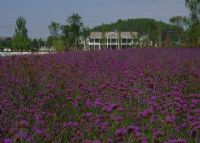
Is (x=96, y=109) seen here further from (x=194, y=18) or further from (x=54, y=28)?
(x=54, y=28)

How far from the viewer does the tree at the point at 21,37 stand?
209ft

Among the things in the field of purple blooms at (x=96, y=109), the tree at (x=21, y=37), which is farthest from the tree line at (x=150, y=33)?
the field of purple blooms at (x=96, y=109)

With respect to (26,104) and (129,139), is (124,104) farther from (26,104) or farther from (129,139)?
(129,139)

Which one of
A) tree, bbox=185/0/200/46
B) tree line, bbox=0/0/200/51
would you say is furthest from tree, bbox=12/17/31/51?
tree, bbox=185/0/200/46

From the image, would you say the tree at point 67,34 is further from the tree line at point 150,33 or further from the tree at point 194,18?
the tree at point 194,18

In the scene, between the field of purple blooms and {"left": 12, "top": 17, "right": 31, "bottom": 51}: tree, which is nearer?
the field of purple blooms

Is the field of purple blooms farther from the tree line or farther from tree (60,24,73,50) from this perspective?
tree (60,24,73,50)

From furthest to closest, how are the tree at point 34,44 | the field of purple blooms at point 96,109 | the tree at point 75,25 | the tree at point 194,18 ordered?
1. the tree at point 34,44
2. the tree at point 75,25
3. the tree at point 194,18
4. the field of purple blooms at point 96,109

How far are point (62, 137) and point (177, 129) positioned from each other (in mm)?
1124

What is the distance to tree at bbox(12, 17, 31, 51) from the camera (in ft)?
209

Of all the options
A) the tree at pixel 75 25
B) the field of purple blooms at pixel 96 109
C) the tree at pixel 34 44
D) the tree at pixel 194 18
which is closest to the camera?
the field of purple blooms at pixel 96 109

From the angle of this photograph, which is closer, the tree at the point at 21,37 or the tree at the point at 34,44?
the tree at the point at 21,37

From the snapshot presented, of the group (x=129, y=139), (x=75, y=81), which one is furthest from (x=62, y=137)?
(x=75, y=81)

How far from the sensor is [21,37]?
6662 centimetres
